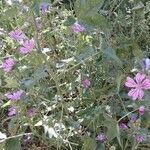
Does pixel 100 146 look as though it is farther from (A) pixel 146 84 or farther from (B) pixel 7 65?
(B) pixel 7 65

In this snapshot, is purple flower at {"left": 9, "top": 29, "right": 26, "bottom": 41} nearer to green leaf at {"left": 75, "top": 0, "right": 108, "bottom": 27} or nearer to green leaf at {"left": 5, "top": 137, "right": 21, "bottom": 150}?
green leaf at {"left": 5, "top": 137, "right": 21, "bottom": 150}

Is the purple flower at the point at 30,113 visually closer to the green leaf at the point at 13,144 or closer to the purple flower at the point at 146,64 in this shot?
the green leaf at the point at 13,144

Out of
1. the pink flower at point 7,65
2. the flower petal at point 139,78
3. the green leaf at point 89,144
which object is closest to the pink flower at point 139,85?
the flower petal at point 139,78

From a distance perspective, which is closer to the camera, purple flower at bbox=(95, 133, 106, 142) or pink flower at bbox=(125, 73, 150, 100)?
pink flower at bbox=(125, 73, 150, 100)

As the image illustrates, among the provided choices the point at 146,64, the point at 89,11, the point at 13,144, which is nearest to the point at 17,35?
the point at 13,144

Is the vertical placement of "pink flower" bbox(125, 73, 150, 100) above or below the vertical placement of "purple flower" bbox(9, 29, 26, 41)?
below

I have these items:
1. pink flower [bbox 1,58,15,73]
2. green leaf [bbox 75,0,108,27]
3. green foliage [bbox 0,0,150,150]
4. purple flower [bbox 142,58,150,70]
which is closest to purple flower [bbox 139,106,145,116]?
green foliage [bbox 0,0,150,150]

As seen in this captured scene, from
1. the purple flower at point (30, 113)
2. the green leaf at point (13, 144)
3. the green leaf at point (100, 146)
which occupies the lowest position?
the green leaf at point (100, 146)

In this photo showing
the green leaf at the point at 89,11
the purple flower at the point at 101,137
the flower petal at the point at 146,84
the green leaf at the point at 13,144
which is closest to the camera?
the green leaf at the point at 89,11
